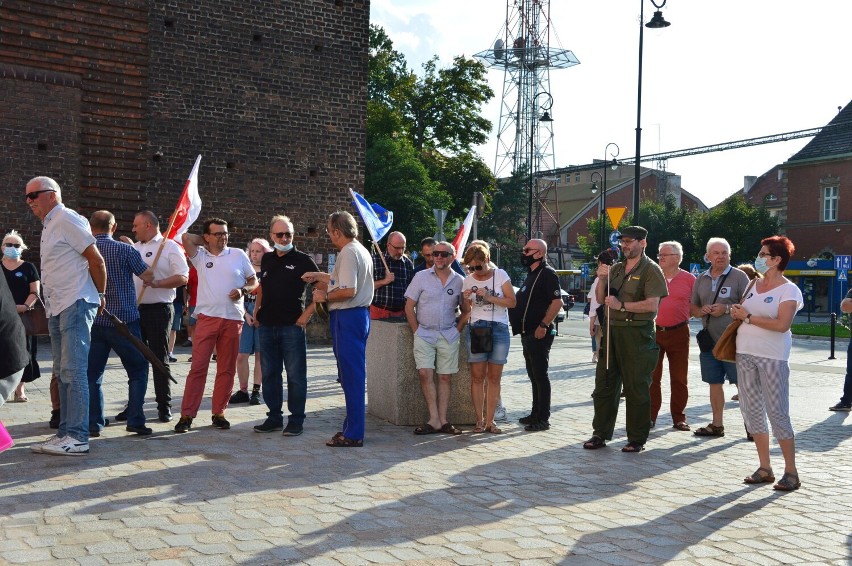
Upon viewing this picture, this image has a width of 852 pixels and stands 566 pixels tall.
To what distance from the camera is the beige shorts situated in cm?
949

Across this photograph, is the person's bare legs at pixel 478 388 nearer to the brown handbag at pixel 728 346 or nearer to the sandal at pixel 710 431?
the sandal at pixel 710 431

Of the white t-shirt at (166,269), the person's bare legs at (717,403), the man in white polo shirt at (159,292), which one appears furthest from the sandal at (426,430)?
the person's bare legs at (717,403)

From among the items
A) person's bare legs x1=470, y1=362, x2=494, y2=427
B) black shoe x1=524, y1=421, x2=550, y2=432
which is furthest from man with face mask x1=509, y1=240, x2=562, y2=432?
person's bare legs x1=470, y1=362, x2=494, y2=427

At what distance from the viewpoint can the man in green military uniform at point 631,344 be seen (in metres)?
8.85

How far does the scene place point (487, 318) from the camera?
32.0ft

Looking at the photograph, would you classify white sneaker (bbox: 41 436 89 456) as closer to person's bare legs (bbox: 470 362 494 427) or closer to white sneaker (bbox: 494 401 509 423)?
person's bare legs (bbox: 470 362 494 427)

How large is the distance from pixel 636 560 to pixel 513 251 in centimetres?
5647

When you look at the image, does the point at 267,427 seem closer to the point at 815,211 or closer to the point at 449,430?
the point at 449,430

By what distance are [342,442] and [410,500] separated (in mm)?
2104

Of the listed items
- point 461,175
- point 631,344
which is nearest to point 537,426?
point 631,344

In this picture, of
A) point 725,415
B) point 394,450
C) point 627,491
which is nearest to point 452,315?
point 394,450

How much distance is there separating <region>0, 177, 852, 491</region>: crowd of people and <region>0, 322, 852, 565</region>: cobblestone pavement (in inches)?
13.9

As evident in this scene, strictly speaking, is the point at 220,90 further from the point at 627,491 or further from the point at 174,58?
the point at 627,491

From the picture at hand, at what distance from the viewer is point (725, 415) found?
11812 millimetres
